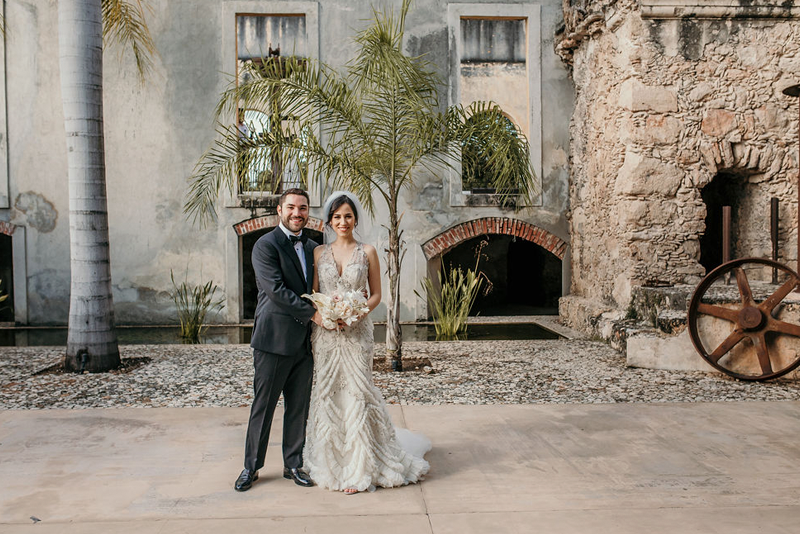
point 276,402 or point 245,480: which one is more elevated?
point 276,402

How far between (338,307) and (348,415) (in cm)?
63

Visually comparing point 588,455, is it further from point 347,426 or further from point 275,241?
point 275,241

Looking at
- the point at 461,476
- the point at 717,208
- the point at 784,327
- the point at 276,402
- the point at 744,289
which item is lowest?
the point at 461,476

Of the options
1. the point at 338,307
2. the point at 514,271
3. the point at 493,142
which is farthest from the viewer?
the point at 514,271

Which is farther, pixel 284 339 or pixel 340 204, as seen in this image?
pixel 340 204

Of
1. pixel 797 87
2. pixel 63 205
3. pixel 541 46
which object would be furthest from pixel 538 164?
pixel 63 205

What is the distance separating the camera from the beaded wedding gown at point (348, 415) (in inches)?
153

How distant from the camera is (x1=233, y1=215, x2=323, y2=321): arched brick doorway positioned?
11898 millimetres

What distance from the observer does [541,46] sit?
11867mm

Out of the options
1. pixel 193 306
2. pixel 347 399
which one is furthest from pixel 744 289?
pixel 193 306

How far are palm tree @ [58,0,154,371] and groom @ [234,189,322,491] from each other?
427 cm

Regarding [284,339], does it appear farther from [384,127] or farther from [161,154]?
[161,154]

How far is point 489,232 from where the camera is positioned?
11875 mm

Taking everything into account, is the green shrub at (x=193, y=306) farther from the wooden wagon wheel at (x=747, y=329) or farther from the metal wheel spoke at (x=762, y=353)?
the metal wheel spoke at (x=762, y=353)
